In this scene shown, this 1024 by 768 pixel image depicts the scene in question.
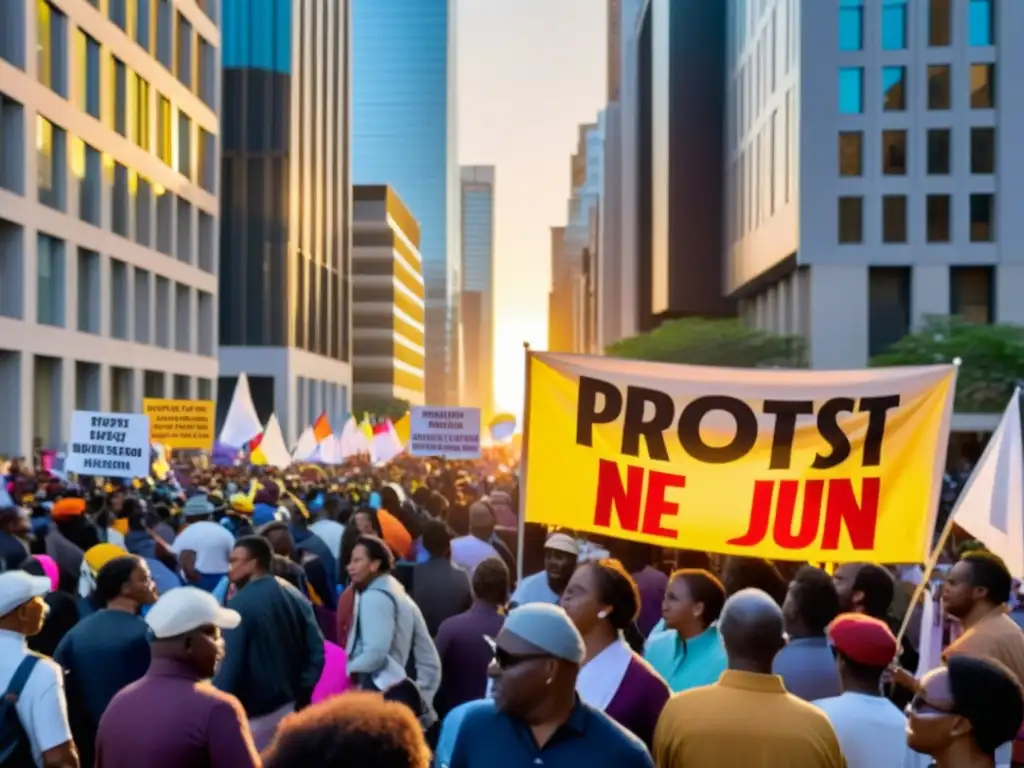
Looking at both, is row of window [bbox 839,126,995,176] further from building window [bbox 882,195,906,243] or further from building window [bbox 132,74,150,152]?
building window [bbox 132,74,150,152]

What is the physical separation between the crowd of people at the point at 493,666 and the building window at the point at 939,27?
59.2 m

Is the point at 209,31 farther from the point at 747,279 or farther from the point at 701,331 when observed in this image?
the point at 747,279

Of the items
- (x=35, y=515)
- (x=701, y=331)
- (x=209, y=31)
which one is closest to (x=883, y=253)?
(x=701, y=331)

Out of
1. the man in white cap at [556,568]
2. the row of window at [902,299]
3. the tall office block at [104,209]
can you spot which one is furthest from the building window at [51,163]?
the row of window at [902,299]

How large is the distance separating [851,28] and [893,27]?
1.95 m

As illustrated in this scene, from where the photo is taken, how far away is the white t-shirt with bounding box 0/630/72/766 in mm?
5566

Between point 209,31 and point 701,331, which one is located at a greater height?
point 209,31

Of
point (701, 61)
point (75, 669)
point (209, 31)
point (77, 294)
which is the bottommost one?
point (75, 669)

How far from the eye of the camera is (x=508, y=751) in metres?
4.22

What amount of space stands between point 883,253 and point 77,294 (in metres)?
34.8

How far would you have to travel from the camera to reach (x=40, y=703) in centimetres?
559

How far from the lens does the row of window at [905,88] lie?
64.7 meters

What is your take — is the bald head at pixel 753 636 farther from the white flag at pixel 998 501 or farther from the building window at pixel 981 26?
the building window at pixel 981 26

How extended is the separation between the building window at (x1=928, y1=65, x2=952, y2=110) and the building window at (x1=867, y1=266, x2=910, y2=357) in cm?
708
